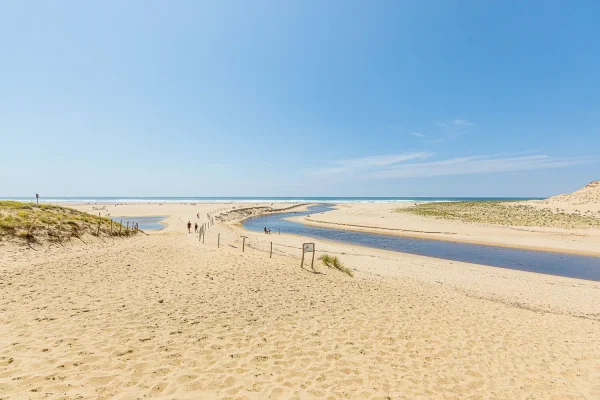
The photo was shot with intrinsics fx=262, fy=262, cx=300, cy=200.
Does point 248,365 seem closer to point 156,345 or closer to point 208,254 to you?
point 156,345

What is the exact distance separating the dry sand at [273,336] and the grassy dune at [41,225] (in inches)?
179

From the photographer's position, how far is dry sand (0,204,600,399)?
20.4 ft

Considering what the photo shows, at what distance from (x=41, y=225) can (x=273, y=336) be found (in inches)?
963

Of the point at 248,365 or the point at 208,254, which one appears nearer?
the point at 248,365

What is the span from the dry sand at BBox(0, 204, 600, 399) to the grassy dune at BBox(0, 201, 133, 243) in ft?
14.9

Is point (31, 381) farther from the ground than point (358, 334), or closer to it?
farther from the ground

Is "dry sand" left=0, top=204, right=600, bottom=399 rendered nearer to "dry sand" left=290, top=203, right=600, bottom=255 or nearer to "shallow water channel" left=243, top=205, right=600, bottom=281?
"shallow water channel" left=243, top=205, right=600, bottom=281

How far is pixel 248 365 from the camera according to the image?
6938 mm

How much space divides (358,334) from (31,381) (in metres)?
8.61

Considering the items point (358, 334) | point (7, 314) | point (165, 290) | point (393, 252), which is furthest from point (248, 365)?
point (393, 252)

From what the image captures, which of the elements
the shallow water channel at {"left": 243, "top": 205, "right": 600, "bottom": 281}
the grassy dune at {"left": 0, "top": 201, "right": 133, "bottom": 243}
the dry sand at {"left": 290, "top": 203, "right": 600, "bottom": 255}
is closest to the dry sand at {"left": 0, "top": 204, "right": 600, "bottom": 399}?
the grassy dune at {"left": 0, "top": 201, "right": 133, "bottom": 243}

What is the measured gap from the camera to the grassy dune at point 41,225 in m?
19.9

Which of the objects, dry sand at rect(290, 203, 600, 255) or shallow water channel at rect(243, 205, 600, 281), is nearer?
shallow water channel at rect(243, 205, 600, 281)

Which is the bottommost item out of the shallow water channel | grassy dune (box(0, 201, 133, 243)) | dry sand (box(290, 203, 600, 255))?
the shallow water channel
